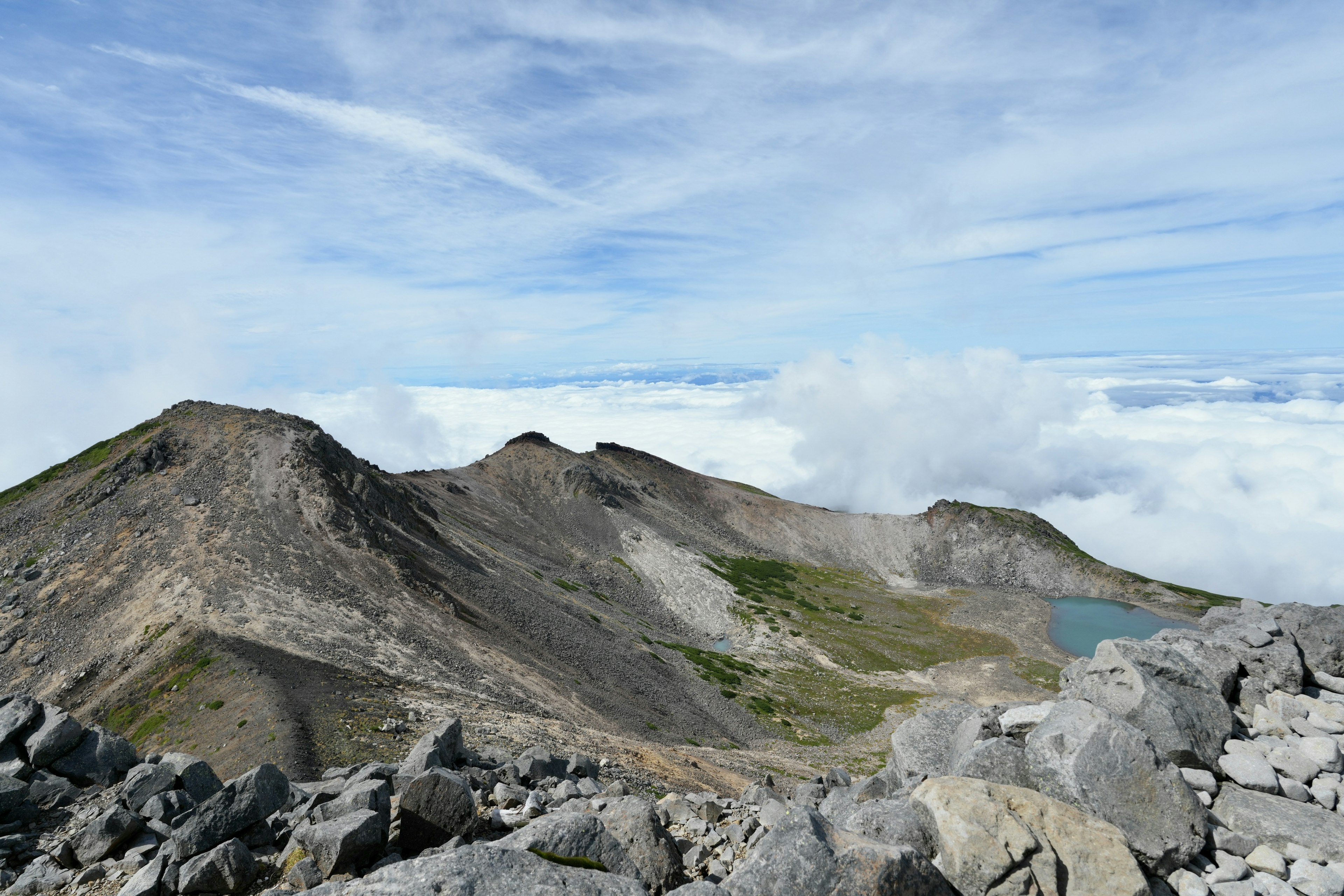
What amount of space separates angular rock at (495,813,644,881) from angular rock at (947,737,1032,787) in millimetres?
8509

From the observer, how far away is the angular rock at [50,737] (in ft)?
75.0

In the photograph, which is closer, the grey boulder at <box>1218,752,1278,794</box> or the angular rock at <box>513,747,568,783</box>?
the grey boulder at <box>1218,752,1278,794</box>

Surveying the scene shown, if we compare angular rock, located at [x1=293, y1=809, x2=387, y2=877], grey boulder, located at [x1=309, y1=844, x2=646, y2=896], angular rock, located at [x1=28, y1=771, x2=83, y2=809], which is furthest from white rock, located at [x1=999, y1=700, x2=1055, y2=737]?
angular rock, located at [x1=28, y1=771, x2=83, y2=809]

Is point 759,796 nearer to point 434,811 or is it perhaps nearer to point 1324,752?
point 434,811

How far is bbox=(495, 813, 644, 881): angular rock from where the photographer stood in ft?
47.3

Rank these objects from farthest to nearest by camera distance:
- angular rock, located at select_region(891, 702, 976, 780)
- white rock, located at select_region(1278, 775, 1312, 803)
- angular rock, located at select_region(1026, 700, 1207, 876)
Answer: angular rock, located at select_region(891, 702, 976, 780) → white rock, located at select_region(1278, 775, 1312, 803) → angular rock, located at select_region(1026, 700, 1207, 876)

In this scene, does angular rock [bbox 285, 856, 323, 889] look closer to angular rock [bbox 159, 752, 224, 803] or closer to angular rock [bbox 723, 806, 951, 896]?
angular rock [bbox 159, 752, 224, 803]

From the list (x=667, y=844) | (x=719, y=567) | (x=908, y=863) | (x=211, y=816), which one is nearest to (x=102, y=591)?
(x=211, y=816)

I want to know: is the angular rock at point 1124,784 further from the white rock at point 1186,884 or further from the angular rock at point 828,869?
the angular rock at point 828,869

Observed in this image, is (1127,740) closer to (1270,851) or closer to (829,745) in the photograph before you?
(1270,851)

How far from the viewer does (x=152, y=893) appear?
52.7 feet

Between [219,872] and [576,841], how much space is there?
9508 mm

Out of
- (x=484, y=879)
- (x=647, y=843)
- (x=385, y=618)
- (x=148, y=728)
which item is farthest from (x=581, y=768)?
(x=385, y=618)

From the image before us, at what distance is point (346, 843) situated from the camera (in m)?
15.8
